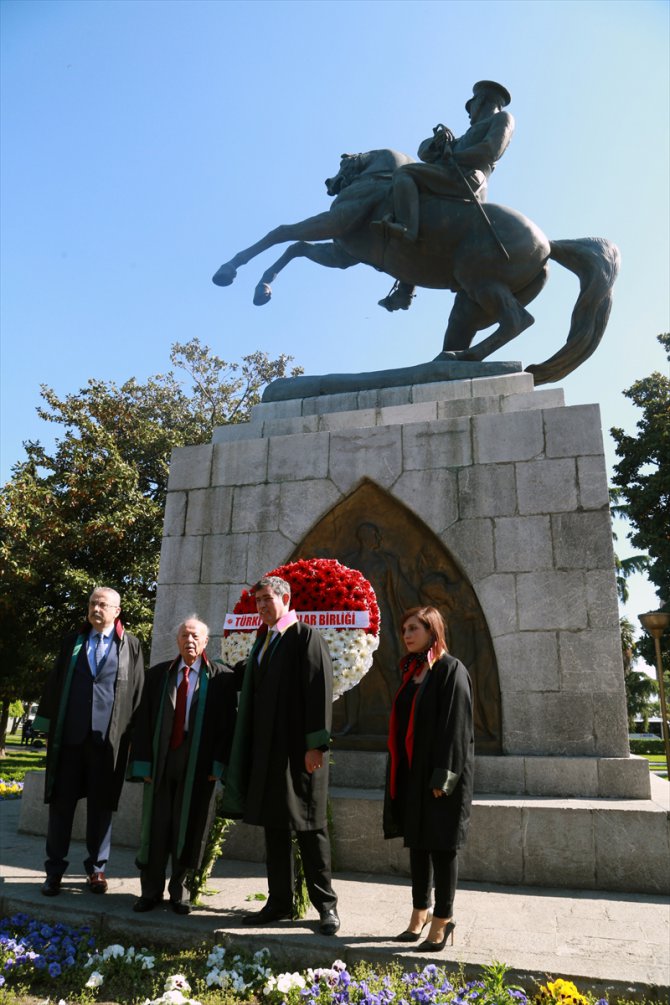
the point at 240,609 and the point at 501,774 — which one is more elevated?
the point at 240,609

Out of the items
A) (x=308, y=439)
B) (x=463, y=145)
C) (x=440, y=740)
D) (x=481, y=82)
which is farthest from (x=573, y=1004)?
(x=481, y=82)

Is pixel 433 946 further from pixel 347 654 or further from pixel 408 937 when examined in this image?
pixel 347 654

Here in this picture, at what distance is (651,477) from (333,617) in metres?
18.9

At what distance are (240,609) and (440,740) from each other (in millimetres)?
1946

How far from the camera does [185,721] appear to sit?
423cm

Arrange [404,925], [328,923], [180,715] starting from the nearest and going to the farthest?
[328,923]
[404,925]
[180,715]

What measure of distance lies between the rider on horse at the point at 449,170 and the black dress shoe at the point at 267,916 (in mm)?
6324

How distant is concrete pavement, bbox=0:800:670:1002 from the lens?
3195 mm

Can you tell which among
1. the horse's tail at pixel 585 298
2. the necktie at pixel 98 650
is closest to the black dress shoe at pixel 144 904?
the necktie at pixel 98 650

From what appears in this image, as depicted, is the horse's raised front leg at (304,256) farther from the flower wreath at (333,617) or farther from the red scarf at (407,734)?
the red scarf at (407,734)

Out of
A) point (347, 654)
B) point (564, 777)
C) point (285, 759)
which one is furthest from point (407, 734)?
point (564, 777)

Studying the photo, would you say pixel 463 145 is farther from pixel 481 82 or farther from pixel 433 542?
pixel 433 542

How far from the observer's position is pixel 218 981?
123 inches

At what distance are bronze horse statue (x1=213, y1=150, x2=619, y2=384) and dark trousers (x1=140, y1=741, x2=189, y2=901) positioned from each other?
16.1ft
